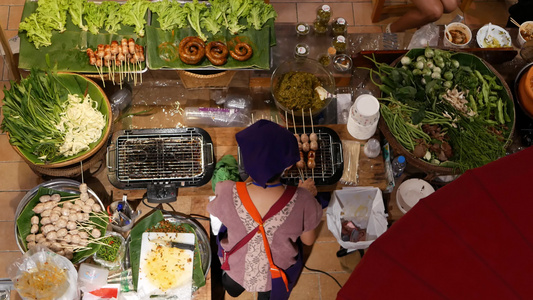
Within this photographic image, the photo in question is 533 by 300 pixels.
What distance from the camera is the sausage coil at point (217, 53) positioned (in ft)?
11.1

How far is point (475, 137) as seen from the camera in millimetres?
3156

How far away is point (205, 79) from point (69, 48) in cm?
114

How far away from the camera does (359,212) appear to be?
3.62 metres

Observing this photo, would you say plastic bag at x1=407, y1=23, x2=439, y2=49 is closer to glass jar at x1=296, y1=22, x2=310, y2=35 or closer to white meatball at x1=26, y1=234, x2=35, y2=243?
glass jar at x1=296, y1=22, x2=310, y2=35

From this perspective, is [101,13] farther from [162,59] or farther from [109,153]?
[109,153]

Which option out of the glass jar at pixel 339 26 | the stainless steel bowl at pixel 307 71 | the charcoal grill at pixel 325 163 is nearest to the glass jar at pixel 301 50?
the stainless steel bowl at pixel 307 71

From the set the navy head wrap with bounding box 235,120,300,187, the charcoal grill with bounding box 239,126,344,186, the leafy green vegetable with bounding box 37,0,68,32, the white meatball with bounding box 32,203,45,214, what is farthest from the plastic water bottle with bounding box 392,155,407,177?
the leafy green vegetable with bounding box 37,0,68,32

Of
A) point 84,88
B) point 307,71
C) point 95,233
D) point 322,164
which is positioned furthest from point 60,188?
point 307,71

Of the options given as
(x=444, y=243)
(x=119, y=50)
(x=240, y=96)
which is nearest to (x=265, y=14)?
(x=240, y=96)

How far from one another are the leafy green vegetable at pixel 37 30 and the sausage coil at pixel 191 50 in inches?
42.7

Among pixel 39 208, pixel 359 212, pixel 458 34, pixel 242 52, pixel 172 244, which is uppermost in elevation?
pixel 242 52

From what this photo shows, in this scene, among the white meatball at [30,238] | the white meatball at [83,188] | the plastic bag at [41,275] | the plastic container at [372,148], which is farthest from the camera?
the plastic container at [372,148]

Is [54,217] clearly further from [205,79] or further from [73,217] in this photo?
[205,79]

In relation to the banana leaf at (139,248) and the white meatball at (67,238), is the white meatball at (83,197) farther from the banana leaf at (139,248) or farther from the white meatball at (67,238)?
the banana leaf at (139,248)
